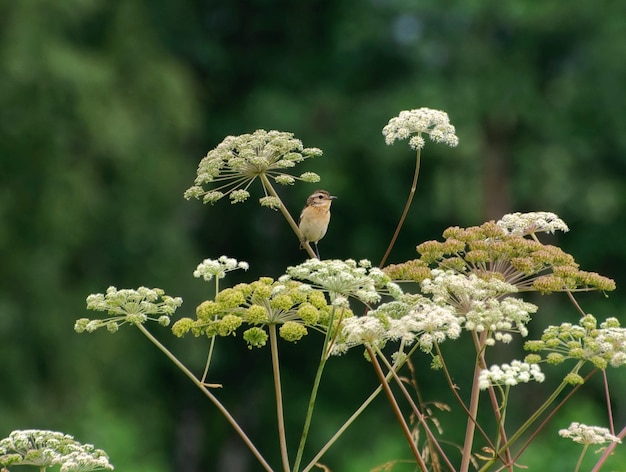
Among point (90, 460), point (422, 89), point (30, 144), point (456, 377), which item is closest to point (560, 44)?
point (422, 89)

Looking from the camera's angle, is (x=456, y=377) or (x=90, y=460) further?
(x=456, y=377)

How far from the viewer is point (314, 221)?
757 cm

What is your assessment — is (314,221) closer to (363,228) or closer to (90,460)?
(90,460)

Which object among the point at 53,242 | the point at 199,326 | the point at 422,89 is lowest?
the point at 199,326

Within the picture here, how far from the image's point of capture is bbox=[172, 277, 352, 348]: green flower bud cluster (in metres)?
4.43

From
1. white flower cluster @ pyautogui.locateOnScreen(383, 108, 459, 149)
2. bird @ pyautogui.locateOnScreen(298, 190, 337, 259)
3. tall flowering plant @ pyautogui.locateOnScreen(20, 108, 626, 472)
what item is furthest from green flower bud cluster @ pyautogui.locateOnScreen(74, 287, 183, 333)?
bird @ pyautogui.locateOnScreen(298, 190, 337, 259)

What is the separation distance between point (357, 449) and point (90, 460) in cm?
2127

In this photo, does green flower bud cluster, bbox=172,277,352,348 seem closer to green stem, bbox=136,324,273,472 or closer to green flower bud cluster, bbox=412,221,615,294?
green stem, bbox=136,324,273,472

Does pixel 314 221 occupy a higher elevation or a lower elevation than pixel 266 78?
lower

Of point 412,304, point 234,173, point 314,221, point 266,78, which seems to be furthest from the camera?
point 266,78

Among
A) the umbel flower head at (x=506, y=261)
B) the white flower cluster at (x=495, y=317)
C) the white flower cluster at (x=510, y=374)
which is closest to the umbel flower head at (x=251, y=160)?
the umbel flower head at (x=506, y=261)

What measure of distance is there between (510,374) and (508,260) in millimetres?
1122

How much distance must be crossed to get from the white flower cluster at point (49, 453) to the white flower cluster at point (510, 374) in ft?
4.52

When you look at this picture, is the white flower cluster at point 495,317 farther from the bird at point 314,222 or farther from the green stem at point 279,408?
the bird at point 314,222
